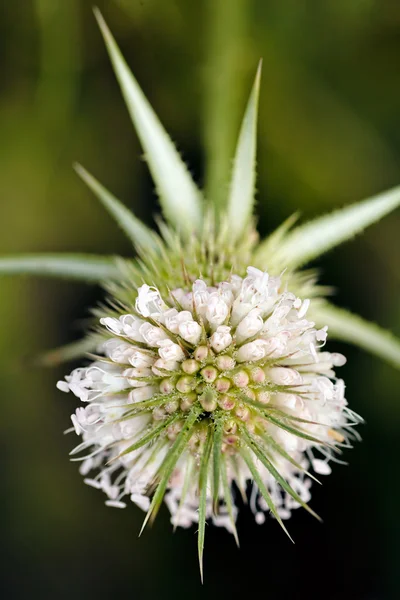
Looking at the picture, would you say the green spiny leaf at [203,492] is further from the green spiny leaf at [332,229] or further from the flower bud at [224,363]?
the green spiny leaf at [332,229]

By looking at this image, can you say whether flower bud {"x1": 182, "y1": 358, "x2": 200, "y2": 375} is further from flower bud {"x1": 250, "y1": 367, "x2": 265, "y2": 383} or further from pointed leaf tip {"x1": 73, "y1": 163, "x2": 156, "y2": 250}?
pointed leaf tip {"x1": 73, "y1": 163, "x2": 156, "y2": 250}

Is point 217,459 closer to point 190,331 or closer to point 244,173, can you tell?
point 190,331

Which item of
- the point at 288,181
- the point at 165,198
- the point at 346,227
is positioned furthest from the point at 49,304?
the point at 346,227

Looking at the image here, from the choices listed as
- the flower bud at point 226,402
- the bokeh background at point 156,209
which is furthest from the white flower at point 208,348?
the bokeh background at point 156,209

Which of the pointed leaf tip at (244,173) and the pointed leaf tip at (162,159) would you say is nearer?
the pointed leaf tip at (244,173)

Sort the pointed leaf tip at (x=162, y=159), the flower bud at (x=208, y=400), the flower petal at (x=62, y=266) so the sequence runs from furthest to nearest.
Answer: the flower petal at (x=62, y=266) < the pointed leaf tip at (x=162, y=159) < the flower bud at (x=208, y=400)

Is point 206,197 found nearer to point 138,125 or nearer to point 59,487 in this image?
point 138,125

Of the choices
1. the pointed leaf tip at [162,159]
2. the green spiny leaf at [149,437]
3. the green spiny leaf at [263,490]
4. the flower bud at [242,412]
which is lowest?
the green spiny leaf at [263,490]
